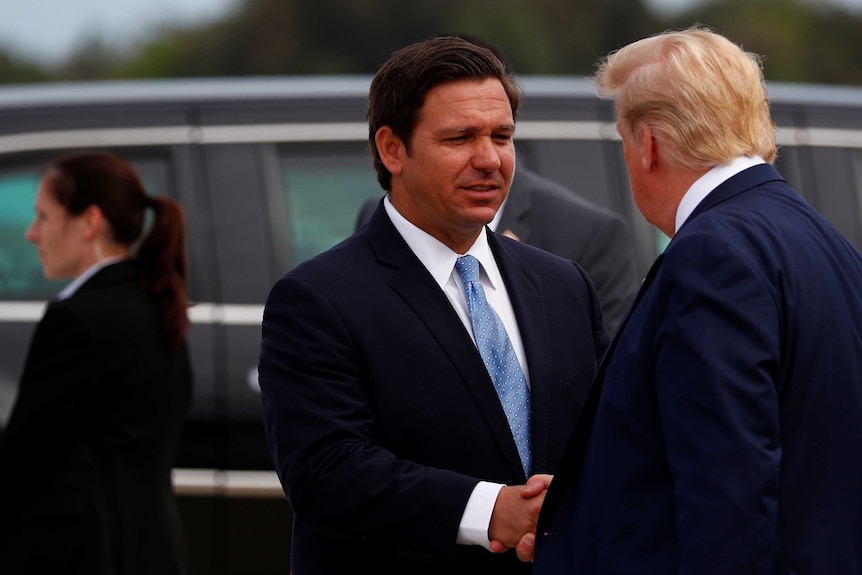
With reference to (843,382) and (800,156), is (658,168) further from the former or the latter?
(800,156)

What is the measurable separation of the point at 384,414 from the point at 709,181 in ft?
2.57

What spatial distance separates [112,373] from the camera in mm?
4086

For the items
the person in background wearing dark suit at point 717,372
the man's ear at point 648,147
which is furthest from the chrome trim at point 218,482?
the man's ear at point 648,147

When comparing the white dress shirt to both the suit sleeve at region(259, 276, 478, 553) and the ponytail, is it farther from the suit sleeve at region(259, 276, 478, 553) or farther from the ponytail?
the ponytail

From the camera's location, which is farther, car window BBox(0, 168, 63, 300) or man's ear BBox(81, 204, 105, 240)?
car window BBox(0, 168, 63, 300)

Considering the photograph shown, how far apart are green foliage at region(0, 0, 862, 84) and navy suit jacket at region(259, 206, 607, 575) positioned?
46182 millimetres

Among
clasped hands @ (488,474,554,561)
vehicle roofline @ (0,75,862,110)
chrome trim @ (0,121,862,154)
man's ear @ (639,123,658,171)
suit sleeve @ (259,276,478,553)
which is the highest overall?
vehicle roofline @ (0,75,862,110)

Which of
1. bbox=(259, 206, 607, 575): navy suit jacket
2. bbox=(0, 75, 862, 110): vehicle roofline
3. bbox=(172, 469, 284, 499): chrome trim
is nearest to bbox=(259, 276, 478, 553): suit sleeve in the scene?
bbox=(259, 206, 607, 575): navy suit jacket

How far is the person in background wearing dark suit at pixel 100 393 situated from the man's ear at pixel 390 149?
1368 mm

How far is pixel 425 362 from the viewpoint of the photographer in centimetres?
288

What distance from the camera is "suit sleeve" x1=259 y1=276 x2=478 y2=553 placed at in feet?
9.03

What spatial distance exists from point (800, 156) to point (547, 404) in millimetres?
2991

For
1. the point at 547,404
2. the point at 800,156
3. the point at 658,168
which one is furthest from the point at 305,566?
the point at 800,156

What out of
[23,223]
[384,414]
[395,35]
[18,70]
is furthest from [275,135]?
[395,35]
